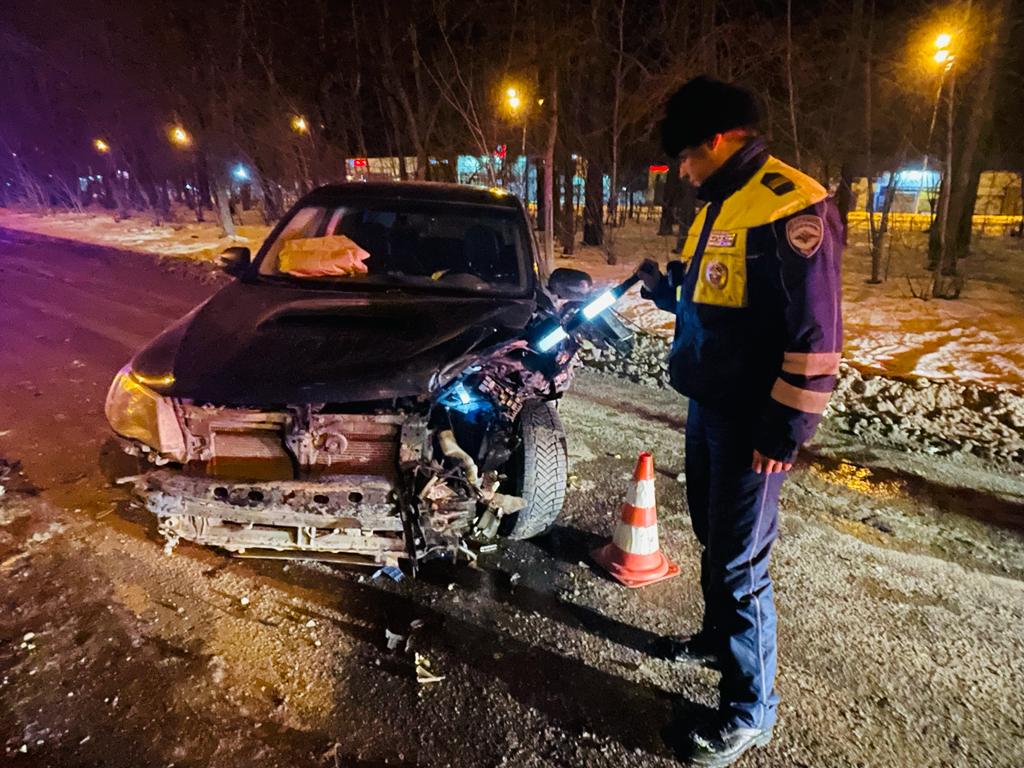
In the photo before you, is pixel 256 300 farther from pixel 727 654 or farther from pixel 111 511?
pixel 727 654

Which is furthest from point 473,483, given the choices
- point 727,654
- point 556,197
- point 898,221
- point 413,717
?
point 898,221

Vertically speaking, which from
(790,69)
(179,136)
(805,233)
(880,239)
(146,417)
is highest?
(179,136)

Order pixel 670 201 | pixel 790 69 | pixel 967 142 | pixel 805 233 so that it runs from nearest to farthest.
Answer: pixel 805 233
pixel 967 142
pixel 790 69
pixel 670 201

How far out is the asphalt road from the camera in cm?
219

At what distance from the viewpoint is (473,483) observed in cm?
273

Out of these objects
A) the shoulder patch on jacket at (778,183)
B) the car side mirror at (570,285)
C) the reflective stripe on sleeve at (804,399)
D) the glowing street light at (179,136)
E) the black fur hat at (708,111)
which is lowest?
the reflective stripe on sleeve at (804,399)

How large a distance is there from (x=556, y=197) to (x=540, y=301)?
15821 millimetres

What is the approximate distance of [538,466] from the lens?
10.2ft

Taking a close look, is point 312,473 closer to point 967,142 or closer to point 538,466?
point 538,466

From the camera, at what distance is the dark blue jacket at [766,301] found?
185cm

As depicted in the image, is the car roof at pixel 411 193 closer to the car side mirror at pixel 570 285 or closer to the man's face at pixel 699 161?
the car side mirror at pixel 570 285

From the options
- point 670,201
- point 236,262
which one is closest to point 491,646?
point 236,262

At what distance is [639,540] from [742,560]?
907 mm

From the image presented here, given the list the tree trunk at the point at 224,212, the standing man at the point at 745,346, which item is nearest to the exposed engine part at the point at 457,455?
the standing man at the point at 745,346
